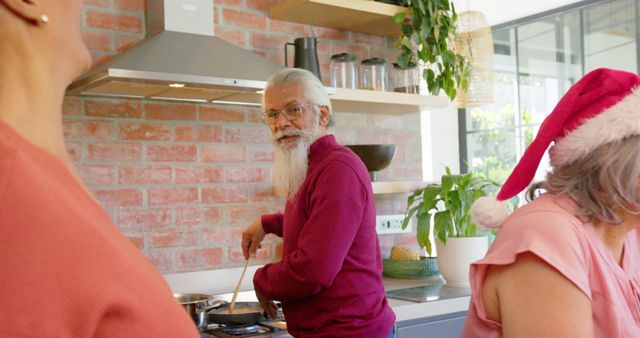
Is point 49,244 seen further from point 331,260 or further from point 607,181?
point 331,260

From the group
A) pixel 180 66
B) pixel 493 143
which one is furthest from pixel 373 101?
pixel 493 143

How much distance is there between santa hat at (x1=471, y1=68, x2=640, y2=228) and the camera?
1.36 m

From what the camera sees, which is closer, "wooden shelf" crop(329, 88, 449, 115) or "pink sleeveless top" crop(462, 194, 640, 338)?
"pink sleeveless top" crop(462, 194, 640, 338)

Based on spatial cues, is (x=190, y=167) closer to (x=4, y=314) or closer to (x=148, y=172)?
(x=148, y=172)

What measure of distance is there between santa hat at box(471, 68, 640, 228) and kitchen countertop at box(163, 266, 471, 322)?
105 centimetres

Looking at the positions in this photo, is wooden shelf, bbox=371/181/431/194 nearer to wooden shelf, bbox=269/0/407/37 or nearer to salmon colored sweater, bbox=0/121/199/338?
wooden shelf, bbox=269/0/407/37

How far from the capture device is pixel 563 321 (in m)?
1.17

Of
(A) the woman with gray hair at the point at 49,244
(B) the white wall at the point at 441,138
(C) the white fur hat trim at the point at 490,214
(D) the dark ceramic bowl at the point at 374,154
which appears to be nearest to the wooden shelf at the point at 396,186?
(D) the dark ceramic bowl at the point at 374,154

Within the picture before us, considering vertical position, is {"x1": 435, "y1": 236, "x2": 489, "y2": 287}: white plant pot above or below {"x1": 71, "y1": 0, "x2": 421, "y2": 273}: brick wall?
below

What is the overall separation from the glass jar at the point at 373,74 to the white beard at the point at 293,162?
0.92 m

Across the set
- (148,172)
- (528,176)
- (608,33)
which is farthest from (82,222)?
(608,33)

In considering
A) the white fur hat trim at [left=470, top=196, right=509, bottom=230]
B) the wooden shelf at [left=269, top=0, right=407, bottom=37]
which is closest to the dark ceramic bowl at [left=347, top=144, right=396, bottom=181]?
the wooden shelf at [left=269, top=0, right=407, bottom=37]

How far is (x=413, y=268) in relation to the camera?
304 cm

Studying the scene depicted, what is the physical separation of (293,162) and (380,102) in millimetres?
924
